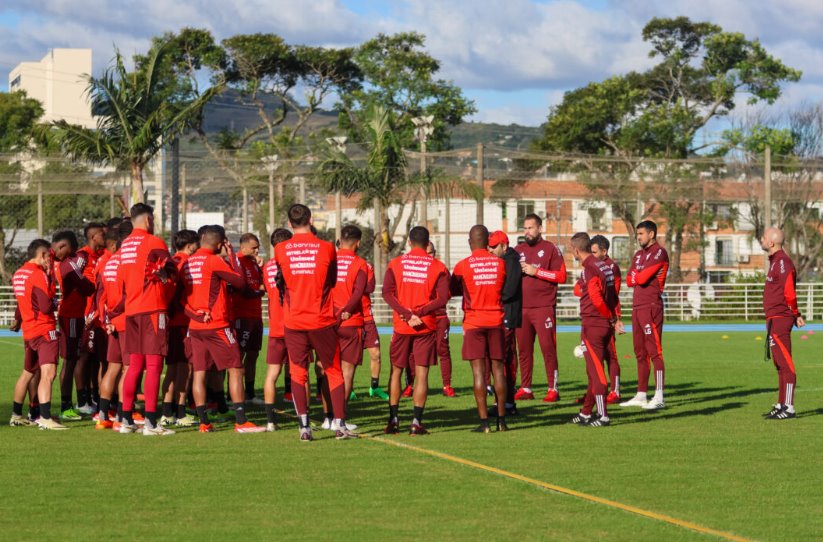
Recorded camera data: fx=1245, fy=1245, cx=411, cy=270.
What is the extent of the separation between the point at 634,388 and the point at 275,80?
4793 centimetres

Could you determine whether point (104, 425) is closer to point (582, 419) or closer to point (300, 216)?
point (300, 216)

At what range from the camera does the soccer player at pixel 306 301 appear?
11117 millimetres

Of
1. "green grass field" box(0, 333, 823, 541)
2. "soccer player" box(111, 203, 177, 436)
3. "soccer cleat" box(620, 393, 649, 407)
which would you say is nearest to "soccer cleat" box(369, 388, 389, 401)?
"green grass field" box(0, 333, 823, 541)

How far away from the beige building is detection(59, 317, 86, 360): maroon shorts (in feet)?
390

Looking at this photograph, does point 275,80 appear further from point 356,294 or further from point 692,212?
point 356,294

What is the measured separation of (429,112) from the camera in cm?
A: 5578

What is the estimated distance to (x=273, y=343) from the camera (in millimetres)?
12898

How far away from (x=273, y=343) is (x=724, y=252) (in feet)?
132

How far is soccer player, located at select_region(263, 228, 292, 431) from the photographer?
12328 millimetres

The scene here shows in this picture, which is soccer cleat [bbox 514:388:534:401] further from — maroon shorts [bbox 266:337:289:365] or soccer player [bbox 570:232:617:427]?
maroon shorts [bbox 266:337:289:365]

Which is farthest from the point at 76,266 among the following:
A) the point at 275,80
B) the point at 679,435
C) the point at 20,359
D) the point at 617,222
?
the point at 275,80

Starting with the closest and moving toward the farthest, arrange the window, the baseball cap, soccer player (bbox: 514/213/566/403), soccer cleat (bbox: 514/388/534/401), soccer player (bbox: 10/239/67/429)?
soccer player (bbox: 10/239/67/429), the baseball cap, soccer player (bbox: 514/213/566/403), soccer cleat (bbox: 514/388/534/401), the window

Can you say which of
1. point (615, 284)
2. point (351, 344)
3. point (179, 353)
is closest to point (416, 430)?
point (351, 344)

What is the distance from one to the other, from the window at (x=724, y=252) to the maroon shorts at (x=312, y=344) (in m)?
38.5
